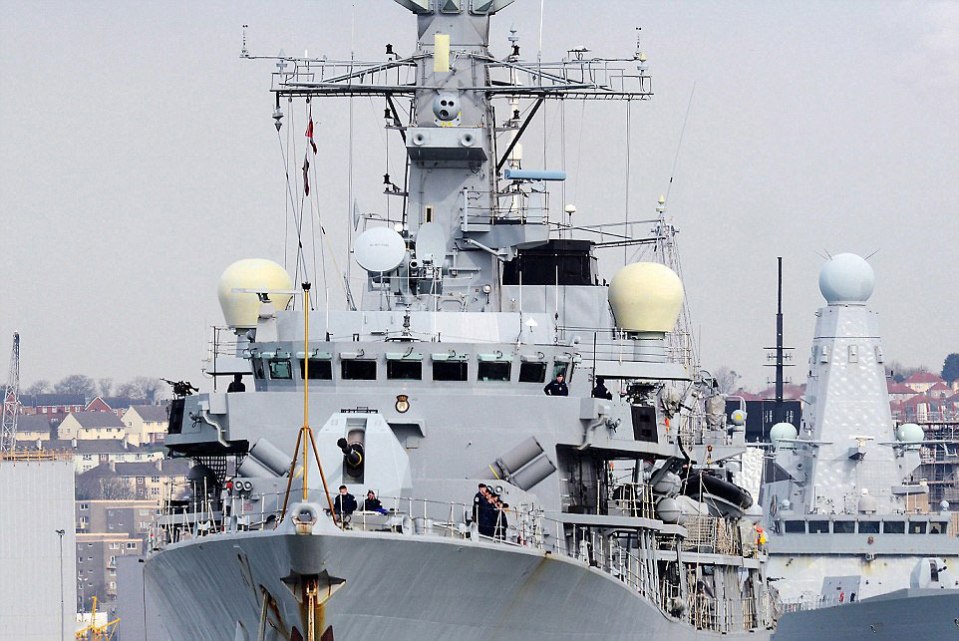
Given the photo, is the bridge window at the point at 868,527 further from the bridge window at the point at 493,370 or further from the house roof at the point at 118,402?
the house roof at the point at 118,402

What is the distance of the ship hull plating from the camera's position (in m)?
22.8

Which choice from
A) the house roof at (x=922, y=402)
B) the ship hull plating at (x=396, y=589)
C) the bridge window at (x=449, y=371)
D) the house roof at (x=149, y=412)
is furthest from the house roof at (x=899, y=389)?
the ship hull plating at (x=396, y=589)

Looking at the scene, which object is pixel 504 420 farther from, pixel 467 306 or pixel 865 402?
pixel 865 402

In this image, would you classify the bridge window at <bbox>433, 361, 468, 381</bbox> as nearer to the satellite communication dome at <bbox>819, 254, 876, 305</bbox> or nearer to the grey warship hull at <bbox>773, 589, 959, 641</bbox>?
the grey warship hull at <bbox>773, 589, 959, 641</bbox>

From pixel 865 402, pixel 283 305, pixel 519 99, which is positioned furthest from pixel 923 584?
pixel 283 305

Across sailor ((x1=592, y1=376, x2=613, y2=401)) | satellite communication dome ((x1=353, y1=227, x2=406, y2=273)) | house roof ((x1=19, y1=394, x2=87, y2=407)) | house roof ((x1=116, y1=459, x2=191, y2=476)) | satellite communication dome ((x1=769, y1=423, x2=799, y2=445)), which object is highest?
satellite communication dome ((x1=353, y1=227, x2=406, y2=273))

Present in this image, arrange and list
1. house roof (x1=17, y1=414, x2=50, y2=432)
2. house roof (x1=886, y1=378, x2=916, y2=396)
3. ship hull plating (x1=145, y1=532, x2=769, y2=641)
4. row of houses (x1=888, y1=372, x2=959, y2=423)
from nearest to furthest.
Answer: ship hull plating (x1=145, y1=532, x2=769, y2=641)
house roof (x1=17, y1=414, x2=50, y2=432)
row of houses (x1=888, y1=372, x2=959, y2=423)
house roof (x1=886, y1=378, x2=916, y2=396)

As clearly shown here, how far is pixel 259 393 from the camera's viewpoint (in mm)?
26891

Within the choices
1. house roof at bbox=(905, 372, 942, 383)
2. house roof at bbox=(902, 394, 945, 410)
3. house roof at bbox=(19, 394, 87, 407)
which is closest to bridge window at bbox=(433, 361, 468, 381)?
house roof at bbox=(902, 394, 945, 410)

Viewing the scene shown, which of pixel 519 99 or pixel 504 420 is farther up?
pixel 519 99

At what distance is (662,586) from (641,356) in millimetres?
3556

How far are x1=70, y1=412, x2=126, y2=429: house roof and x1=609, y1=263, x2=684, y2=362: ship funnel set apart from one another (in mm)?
86665

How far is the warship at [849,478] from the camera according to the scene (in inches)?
2469

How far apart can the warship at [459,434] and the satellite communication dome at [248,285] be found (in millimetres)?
42
